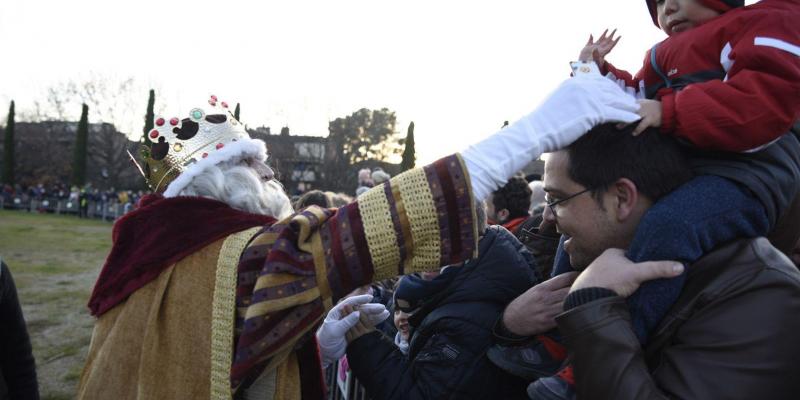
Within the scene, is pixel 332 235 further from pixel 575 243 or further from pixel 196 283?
pixel 575 243

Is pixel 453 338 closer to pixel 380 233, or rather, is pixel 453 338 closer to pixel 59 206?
pixel 380 233

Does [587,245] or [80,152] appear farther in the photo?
[80,152]

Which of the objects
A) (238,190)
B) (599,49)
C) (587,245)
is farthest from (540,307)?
(238,190)

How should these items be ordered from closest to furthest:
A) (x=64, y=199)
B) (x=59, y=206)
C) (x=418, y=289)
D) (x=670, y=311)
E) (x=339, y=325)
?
(x=670, y=311)
(x=339, y=325)
(x=418, y=289)
(x=59, y=206)
(x=64, y=199)

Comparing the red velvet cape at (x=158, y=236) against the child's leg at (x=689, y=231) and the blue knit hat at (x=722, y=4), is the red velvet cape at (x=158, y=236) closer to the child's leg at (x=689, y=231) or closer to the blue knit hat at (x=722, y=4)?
the child's leg at (x=689, y=231)

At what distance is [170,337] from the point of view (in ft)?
5.44

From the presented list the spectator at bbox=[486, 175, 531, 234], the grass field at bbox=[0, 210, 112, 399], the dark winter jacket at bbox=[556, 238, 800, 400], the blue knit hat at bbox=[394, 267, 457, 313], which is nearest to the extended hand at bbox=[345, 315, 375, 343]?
the blue knit hat at bbox=[394, 267, 457, 313]

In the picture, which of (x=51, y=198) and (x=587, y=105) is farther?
(x=51, y=198)

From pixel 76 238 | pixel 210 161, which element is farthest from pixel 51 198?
pixel 210 161

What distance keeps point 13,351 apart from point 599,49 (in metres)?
3.09

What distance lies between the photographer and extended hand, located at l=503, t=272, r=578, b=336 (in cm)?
190

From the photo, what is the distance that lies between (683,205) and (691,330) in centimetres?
33

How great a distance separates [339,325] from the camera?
2.30 metres

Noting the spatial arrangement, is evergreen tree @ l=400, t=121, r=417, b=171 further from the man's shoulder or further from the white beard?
the man's shoulder
